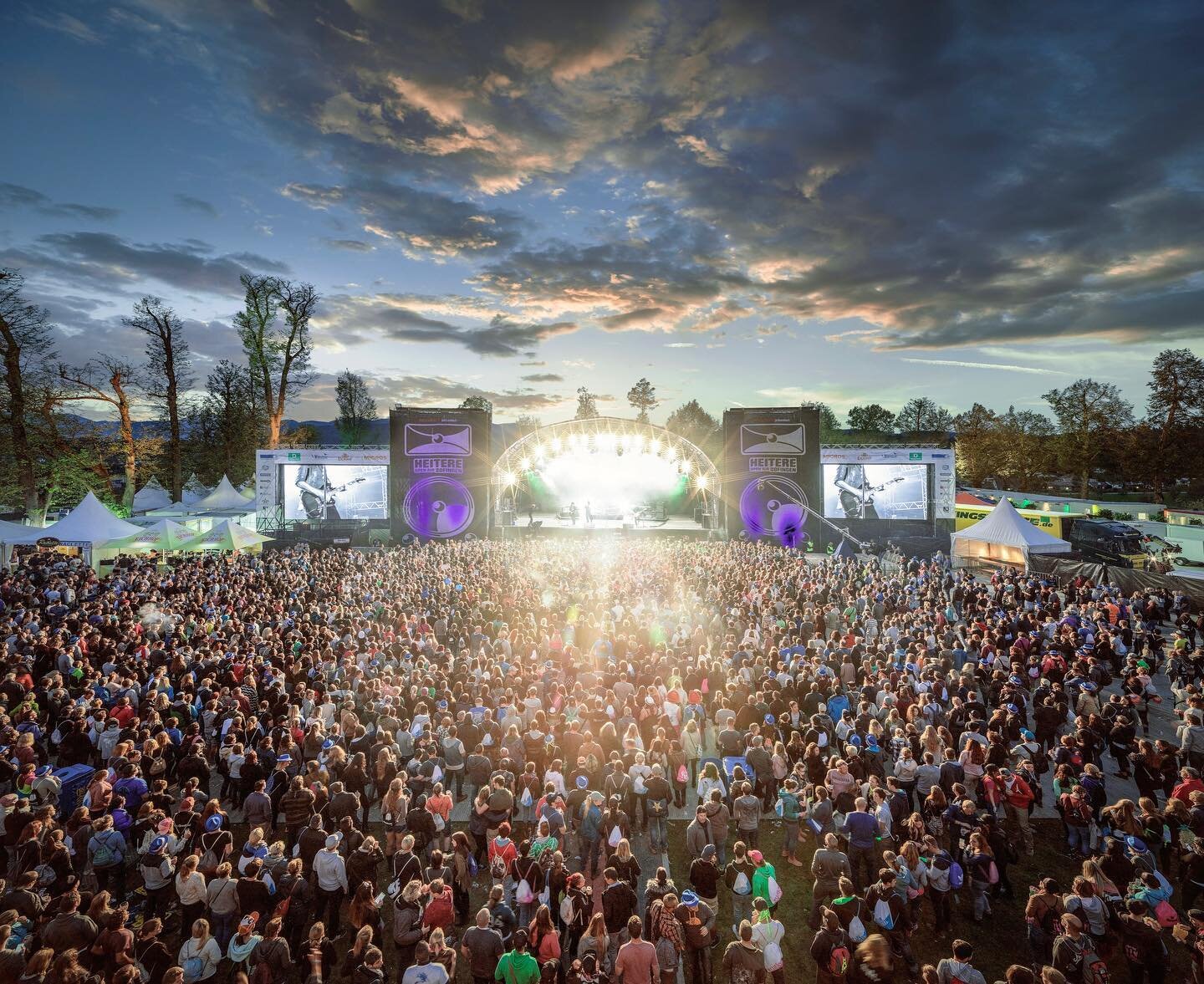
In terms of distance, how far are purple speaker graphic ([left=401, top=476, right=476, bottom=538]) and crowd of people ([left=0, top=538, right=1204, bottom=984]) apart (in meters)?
15.9

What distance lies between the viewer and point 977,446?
58906 millimetres

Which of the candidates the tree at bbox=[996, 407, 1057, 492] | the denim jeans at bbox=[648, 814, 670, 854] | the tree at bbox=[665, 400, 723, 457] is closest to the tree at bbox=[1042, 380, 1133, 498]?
the tree at bbox=[996, 407, 1057, 492]

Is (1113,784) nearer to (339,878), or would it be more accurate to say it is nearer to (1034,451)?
(339,878)

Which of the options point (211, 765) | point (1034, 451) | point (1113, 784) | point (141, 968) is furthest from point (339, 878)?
point (1034, 451)

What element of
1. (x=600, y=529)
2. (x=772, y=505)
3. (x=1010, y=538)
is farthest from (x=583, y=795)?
(x=600, y=529)

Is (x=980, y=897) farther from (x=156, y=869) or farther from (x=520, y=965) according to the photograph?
(x=156, y=869)

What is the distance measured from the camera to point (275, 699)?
9648 millimetres

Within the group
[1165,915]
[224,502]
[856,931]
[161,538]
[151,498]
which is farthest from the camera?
[151,498]

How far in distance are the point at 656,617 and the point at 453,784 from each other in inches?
282

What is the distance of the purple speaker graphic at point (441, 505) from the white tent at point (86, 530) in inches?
475

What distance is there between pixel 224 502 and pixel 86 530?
12.0m

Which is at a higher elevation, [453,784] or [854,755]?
[854,755]

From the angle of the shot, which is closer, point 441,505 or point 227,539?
point 227,539

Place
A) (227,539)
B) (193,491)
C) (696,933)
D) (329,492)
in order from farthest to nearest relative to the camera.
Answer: (193,491) < (329,492) < (227,539) < (696,933)
